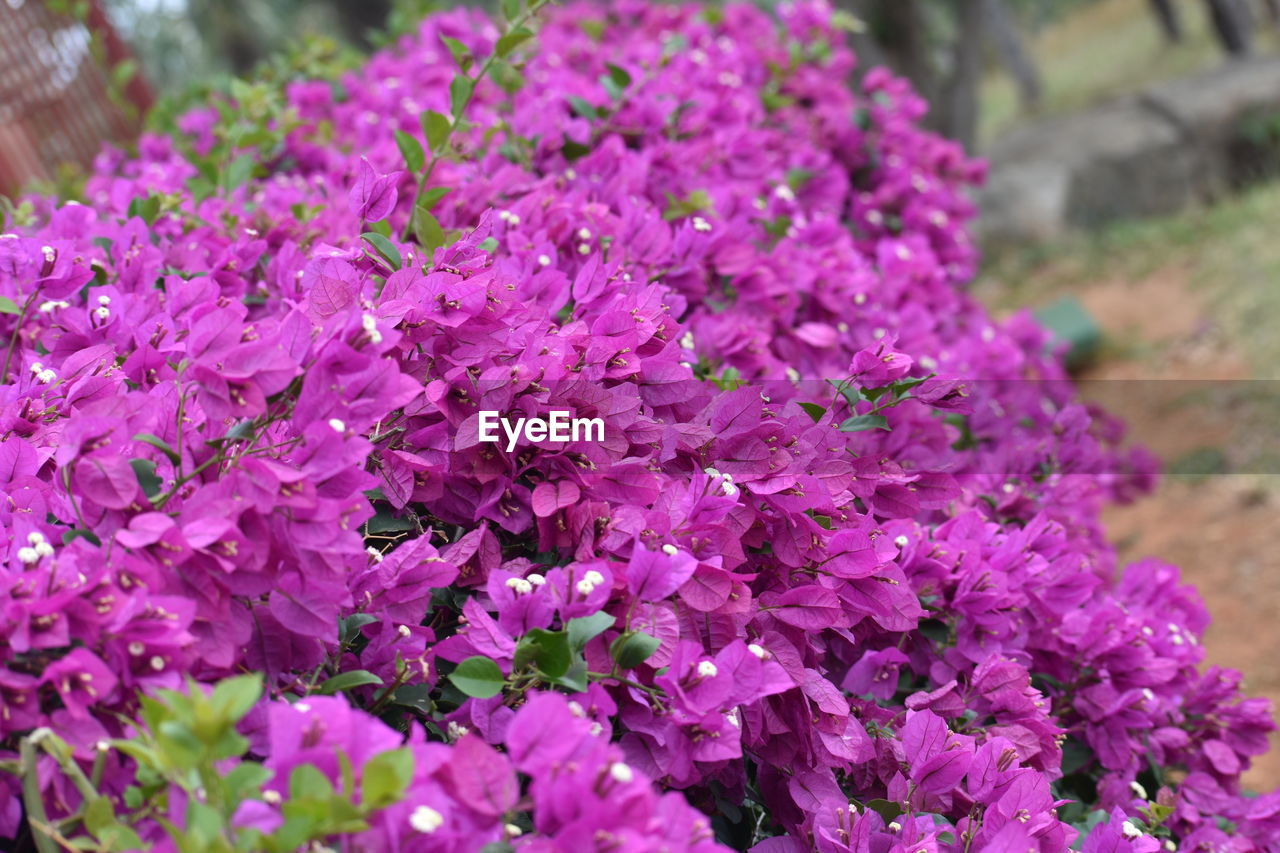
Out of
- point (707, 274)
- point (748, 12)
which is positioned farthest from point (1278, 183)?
point (707, 274)

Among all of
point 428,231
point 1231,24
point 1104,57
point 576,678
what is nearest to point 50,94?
point 428,231

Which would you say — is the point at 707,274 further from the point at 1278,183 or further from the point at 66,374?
the point at 1278,183

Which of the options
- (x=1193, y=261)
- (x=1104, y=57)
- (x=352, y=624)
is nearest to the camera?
(x=352, y=624)

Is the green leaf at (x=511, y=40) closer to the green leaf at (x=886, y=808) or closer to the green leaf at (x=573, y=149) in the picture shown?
the green leaf at (x=573, y=149)

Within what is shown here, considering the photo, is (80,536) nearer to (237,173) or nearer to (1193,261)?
(237,173)

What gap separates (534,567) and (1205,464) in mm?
4104

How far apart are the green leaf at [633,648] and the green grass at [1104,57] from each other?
1183cm

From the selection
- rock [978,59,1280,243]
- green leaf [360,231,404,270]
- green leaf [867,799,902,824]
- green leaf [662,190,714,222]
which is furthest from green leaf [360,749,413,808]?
rock [978,59,1280,243]

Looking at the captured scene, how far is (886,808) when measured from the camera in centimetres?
115

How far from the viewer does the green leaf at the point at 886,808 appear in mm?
1146

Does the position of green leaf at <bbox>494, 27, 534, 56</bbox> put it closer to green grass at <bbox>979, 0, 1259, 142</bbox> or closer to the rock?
the rock

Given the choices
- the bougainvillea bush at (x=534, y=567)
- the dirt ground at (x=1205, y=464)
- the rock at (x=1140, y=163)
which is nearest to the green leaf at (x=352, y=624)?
the bougainvillea bush at (x=534, y=567)

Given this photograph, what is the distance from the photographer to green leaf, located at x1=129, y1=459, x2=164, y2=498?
0.94 meters

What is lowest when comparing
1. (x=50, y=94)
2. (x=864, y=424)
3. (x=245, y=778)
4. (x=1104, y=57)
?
(x=1104, y=57)
